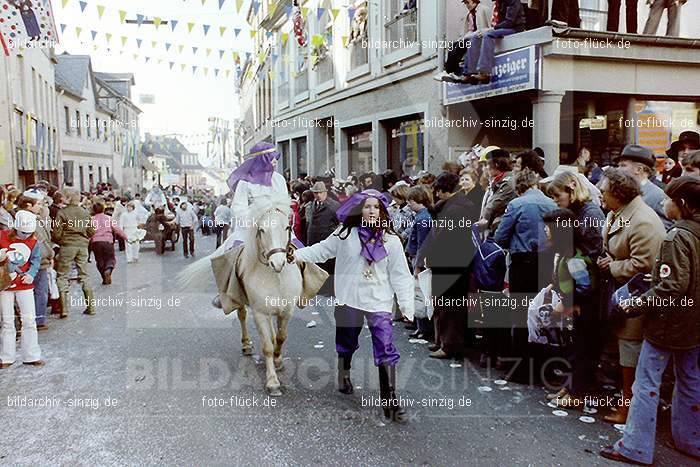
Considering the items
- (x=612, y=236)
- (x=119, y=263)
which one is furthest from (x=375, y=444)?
(x=119, y=263)

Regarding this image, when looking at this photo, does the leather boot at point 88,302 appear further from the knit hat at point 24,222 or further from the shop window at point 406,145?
the shop window at point 406,145

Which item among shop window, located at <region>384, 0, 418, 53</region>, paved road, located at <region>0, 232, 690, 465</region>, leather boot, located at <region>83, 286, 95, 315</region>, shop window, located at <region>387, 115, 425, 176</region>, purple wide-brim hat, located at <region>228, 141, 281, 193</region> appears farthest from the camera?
shop window, located at <region>387, 115, 425, 176</region>

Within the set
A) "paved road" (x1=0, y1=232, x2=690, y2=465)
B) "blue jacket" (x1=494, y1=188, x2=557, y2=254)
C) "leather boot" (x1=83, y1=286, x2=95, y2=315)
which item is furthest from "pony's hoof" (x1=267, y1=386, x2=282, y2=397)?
"leather boot" (x1=83, y1=286, x2=95, y2=315)

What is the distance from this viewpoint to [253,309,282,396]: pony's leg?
5.87 m

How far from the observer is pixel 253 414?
5.37 meters

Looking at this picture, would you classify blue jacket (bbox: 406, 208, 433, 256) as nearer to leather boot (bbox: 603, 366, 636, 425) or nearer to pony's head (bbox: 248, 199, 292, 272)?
pony's head (bbox: 248, 199, 292, 272)

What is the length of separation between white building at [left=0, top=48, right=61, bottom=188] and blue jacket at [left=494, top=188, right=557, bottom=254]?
52.3 ft

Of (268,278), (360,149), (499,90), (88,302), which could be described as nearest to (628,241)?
(268,278)

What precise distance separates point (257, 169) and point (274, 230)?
135cm

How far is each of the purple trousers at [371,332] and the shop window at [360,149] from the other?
12408 mm

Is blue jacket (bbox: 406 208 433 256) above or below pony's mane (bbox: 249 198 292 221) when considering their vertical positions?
below

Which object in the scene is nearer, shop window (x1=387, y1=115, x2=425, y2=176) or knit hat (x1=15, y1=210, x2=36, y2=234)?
knit hat (x1=15, y1=210, x2=36, y2=234)

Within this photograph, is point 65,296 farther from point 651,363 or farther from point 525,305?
point 651,363

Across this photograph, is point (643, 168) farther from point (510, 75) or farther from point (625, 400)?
point (510, 75)
